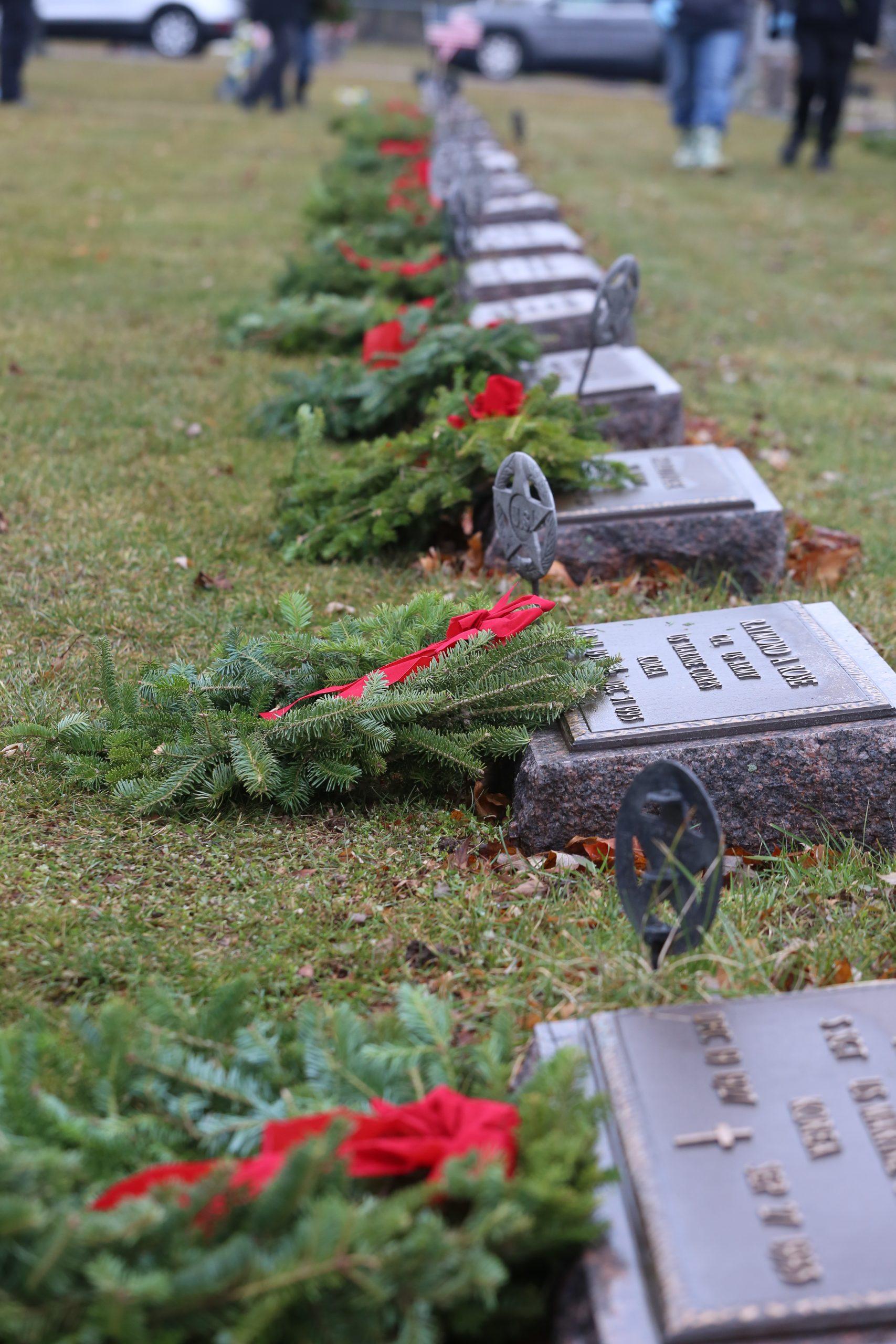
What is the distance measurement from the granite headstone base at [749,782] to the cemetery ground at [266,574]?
3.8 inches

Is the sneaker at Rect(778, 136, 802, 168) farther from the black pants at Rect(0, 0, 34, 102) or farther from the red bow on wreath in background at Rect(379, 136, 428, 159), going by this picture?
the black pants at Rect(0, 0, 34, 102)

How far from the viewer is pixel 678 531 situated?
400cm

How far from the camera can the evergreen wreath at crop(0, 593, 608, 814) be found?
2801 millimetres

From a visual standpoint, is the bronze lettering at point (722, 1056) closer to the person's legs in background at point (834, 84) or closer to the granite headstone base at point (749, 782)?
the granite headstone base at point (749, 782)

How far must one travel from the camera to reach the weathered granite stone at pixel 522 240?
7.15 m

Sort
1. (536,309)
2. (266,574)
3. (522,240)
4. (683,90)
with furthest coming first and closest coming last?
(683,90)
(522,240)
(536,309)
(266,574)

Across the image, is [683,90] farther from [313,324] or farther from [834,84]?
A: [313,324]

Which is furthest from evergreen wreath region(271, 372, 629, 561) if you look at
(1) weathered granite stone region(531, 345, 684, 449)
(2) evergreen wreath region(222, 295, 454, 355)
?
(2) evergreen wreath region(222, 295, 454, 355)

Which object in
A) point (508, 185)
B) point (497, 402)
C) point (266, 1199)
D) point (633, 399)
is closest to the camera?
point (266, 1199)

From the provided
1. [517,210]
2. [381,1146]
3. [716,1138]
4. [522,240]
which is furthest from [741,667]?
[517,210]

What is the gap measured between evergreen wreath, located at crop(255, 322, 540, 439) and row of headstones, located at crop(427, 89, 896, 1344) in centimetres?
31

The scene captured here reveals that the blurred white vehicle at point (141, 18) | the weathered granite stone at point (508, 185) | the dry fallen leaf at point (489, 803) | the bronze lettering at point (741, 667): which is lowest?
the dry fallen leaf at point (489, 803)

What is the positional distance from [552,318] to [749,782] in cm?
346

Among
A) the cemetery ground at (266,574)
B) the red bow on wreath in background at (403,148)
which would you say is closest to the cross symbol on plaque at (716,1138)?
the cemetery ground at (266,574)
